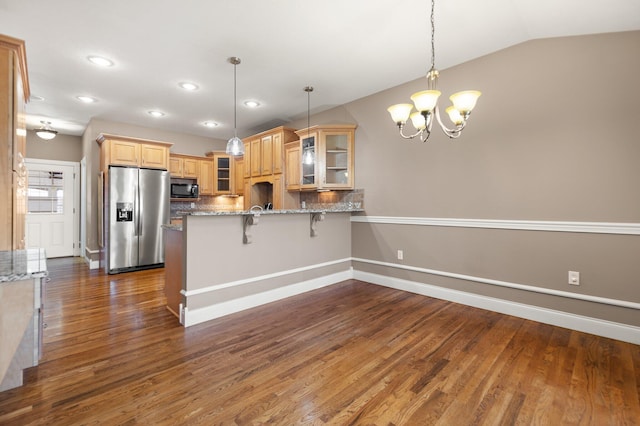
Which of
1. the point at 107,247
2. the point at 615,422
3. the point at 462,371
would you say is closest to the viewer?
the point at 615,422

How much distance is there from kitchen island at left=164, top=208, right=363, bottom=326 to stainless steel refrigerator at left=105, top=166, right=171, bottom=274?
7.66ft

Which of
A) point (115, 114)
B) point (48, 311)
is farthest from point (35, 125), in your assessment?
point (48, 311)

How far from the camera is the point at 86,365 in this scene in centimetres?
213

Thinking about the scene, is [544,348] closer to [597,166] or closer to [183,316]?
[597,166]

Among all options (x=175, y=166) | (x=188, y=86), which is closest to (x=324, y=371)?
(x=188, y=86)

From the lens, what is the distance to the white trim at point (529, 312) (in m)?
2.54

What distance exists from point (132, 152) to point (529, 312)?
6321 millimetres

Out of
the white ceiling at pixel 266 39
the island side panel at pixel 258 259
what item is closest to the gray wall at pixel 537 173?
the white ceiling at pixel 266 39

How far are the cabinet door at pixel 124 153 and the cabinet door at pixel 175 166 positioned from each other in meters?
0.85

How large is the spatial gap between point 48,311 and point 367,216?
3965mm

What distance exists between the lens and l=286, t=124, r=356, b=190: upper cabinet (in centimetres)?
459

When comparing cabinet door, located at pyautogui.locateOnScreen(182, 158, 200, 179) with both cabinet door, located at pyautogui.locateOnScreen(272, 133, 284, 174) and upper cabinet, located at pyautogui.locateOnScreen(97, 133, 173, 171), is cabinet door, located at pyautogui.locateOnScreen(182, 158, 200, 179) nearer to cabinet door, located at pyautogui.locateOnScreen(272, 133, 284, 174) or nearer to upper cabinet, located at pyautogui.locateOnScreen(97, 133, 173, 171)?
upper cabinet, located at pyautogui.locateOnScreen(97, 133, 173, 171)

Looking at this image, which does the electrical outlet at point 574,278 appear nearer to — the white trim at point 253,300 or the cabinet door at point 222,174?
the white trim at point 253,300

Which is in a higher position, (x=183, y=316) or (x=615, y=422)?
(x=183, y=316)
